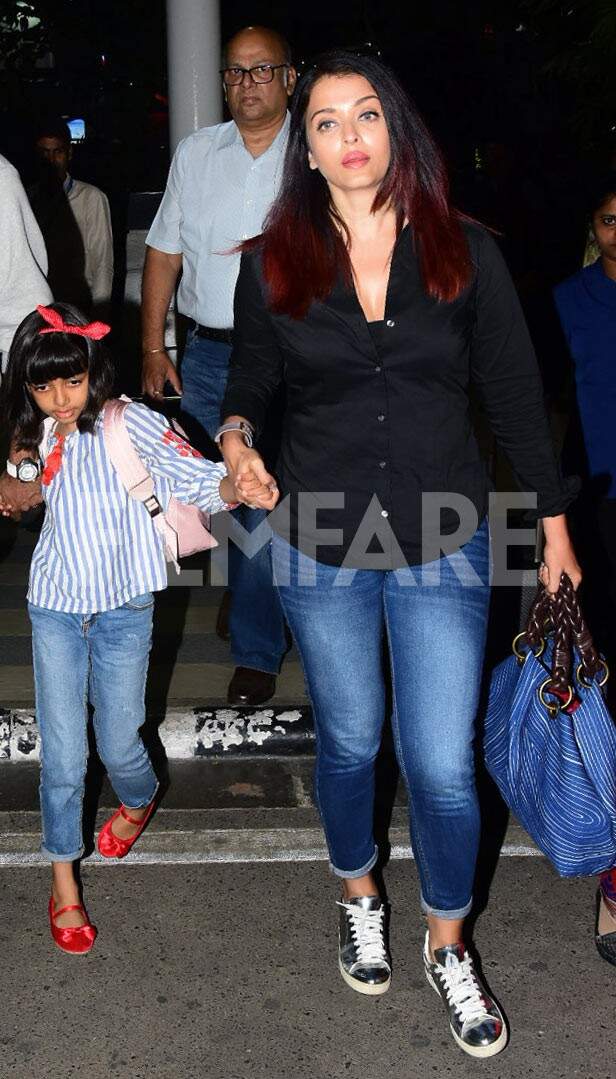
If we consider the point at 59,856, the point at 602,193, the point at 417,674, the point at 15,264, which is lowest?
the point at 59,856

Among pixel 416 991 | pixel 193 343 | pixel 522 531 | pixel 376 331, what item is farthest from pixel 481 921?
pixel 522 531

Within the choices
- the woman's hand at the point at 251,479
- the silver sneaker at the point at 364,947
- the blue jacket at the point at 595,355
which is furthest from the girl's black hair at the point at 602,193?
the silver sneaker at the point at 364,947

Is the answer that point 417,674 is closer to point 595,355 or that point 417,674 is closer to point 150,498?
point 150,498

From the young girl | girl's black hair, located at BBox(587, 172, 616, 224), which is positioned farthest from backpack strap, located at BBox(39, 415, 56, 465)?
girl's black hair, located at BBox(587, 172, 616, 224)

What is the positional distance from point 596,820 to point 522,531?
309 centimetres

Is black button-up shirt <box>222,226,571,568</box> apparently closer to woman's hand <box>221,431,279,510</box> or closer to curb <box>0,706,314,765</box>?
woman's hand <box>221,431,279,510</box>

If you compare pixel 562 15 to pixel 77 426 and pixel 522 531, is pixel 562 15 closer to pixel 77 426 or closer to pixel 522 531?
pixel 522 531

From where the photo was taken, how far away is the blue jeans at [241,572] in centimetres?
480

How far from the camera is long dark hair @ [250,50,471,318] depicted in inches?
115

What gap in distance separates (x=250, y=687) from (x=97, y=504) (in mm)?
1475

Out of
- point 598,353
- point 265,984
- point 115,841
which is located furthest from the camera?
point 598,353

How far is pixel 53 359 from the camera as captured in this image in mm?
3441

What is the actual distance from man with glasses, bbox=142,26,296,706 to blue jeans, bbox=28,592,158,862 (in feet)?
3.79
